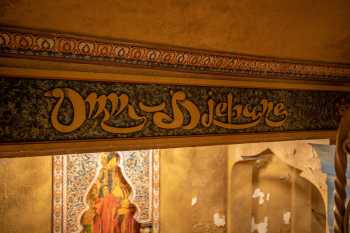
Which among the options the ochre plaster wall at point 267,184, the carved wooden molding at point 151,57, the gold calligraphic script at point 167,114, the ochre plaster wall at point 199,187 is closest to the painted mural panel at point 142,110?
the gold calligraphic script at point 167,114

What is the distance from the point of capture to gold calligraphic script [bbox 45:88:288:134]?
1.50m

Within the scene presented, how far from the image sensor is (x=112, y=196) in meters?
3.57

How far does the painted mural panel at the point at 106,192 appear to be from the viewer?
3.29m

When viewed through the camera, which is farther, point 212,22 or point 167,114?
point 167,114

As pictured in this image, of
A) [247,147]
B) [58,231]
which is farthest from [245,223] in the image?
[58,231]

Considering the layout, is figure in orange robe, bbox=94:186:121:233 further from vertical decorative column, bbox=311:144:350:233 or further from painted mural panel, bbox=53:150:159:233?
vertical decorative column, bbox=311:144:350:233

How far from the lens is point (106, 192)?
355 centimetres

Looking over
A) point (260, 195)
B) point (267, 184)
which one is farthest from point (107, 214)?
point (267, 184)

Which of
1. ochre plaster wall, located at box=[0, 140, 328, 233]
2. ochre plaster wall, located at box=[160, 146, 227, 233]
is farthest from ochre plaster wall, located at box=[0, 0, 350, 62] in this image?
ochre plaster wall, located at box=[160, 146, 227, 233]

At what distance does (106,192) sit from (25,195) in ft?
2.90

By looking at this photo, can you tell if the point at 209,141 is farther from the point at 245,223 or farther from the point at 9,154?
the point at 245,223

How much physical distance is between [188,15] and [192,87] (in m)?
0.44

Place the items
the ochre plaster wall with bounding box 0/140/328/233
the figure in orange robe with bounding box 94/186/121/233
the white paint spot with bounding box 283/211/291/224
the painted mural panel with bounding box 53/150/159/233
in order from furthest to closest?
1. the white paint spot with bounding box 283/211/291/224
2. the ochre plaster wall with bounding box 0/140/328/233
3. the figure in orange robe with bounding box 94/186/121/233
4. the painted mural panel with bounding box 53/150/159/233

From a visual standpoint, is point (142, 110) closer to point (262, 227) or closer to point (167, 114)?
point (167, 114)
